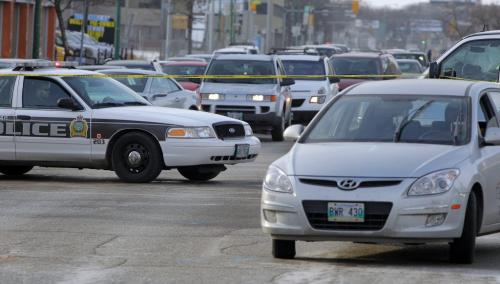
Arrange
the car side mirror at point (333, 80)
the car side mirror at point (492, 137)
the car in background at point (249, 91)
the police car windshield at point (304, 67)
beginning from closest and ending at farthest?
the car side mirror at point (492, 137)
the car in background at point (249, 91)
the car side mirror at point (333, 80)
the police car windshield at point (304, 67)

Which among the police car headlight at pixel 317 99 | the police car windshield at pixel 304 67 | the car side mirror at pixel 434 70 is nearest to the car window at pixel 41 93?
the car side mirror at pixel 434 70

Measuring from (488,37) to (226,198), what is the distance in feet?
19.1

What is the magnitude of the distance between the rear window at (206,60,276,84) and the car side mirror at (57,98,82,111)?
408 inches

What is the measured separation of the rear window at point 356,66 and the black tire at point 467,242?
81.2ft

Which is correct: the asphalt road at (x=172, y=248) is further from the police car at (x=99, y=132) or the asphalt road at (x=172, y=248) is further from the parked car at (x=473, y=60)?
the parked car at (x=473, y=60)

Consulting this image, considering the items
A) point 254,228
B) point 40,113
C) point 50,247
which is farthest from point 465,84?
point 40,113

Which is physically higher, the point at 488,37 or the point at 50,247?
the point at 488,37

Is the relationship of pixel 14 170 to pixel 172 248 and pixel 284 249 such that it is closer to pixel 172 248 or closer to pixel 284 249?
pixel 172 248

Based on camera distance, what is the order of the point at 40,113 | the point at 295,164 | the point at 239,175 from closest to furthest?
1. the point at 295,164
2. the point at 40,113
3. the point at 239,175

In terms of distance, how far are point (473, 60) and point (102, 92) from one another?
17.9 ft

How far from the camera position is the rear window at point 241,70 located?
27.3 metres

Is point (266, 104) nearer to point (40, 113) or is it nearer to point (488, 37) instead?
point (488, 37)

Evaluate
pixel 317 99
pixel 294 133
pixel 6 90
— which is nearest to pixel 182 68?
pixel 317 99

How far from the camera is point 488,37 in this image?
19219mm
